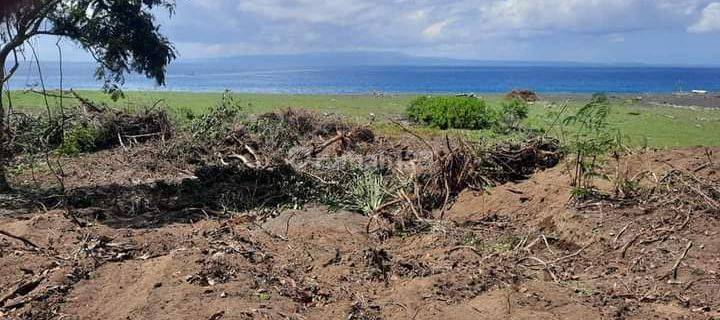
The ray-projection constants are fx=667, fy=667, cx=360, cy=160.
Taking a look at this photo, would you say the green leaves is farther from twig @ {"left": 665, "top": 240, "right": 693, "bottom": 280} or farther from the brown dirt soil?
twig @ {"left": 665, "top": 240, "right": 693, "bottom": 280}

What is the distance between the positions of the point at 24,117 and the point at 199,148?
395cm

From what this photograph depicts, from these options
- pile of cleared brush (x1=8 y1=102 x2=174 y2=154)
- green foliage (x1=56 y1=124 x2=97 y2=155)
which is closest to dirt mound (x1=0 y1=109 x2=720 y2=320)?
green foliage (x1=56 y1=124 x2=97 y2=155)

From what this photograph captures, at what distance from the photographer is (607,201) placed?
6.87 m

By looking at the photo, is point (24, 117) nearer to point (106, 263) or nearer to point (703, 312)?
point (106, 263)

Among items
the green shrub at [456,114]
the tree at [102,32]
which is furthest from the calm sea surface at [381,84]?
the green shrub at [456,114]

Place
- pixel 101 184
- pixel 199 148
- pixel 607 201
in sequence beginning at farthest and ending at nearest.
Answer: pixel 199 148 → pixel 101 184 → pixel 607 201

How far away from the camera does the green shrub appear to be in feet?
47.8

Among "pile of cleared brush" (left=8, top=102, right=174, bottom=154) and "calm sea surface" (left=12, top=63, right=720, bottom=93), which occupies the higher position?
"pile of cleared brush" (left=8, top=102, right=174, bottom=154)

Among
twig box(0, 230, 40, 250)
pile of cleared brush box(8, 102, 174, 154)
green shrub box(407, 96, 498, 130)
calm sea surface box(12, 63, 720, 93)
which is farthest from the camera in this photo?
calm sea surface box(12, 63, 720, 93)

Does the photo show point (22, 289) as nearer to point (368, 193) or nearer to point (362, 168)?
point (368, 193)

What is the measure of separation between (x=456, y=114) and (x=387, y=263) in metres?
9.05

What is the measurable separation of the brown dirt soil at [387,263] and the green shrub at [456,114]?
670cm

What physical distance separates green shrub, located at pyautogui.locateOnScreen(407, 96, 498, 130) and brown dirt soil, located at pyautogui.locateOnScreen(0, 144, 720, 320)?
6701 millimetres

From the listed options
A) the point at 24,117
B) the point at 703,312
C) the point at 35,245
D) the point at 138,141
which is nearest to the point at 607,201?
the point at 703,312
